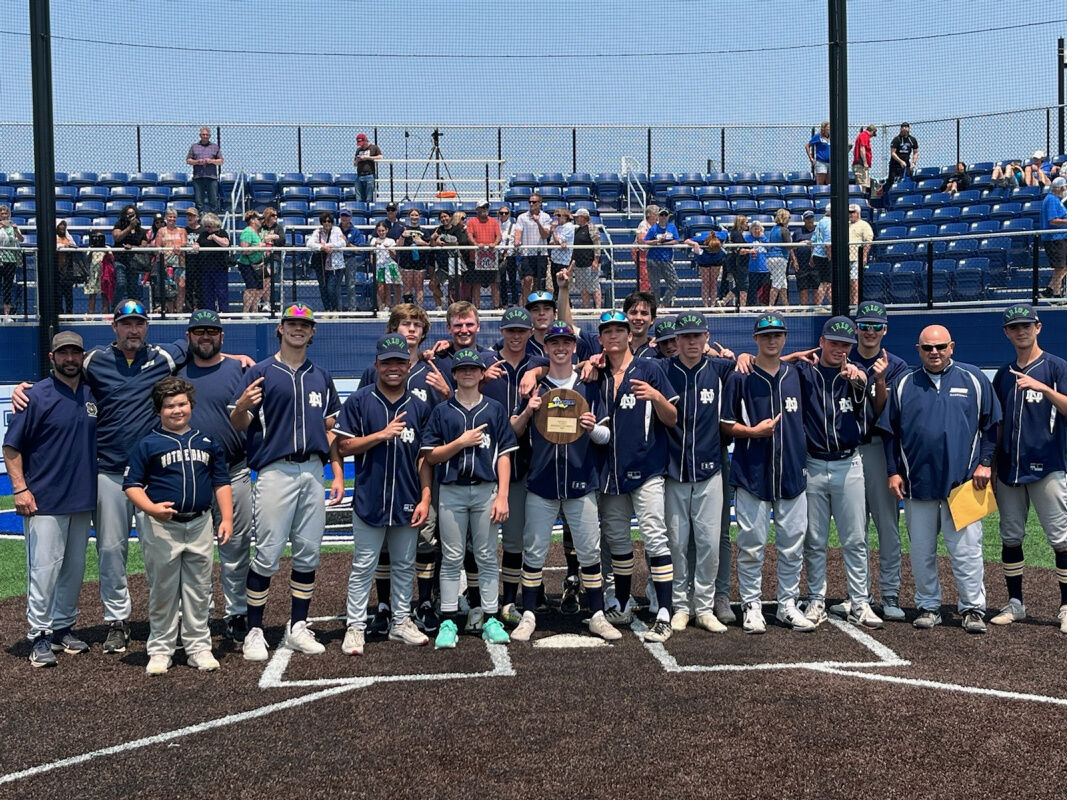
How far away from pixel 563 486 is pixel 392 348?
4.47 feet

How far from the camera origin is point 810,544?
26.0 ft

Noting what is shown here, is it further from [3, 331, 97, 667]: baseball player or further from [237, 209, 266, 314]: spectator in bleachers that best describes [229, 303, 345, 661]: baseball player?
[237, 209, 266, 314]: spectator in bleachers

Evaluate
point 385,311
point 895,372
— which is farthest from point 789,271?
point 895,372

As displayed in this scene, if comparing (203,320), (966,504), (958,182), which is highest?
(958,182)

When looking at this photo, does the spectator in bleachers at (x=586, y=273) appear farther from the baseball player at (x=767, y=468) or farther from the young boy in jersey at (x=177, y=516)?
the young boy in jersey at (x=177, y=516)

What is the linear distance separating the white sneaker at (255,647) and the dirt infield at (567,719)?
0.29 feet

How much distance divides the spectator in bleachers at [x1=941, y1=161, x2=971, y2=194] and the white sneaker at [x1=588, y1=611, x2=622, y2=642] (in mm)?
16605

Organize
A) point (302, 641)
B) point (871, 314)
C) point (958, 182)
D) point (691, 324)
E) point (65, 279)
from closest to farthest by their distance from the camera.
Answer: point (302, 641) → point (691, 324) → point (871, 314) → point (65, 279) → point (958, 182)

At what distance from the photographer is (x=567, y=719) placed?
587cm

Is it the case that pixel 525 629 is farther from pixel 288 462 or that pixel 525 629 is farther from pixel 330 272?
pixel 330 272

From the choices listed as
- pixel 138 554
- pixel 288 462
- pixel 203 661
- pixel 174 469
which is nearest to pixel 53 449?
pixel 174 469

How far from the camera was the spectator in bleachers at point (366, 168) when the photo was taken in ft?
72.4

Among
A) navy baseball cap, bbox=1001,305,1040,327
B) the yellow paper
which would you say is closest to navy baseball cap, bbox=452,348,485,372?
the yellow paper

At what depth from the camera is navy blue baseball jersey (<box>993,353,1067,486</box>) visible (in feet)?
25.8
